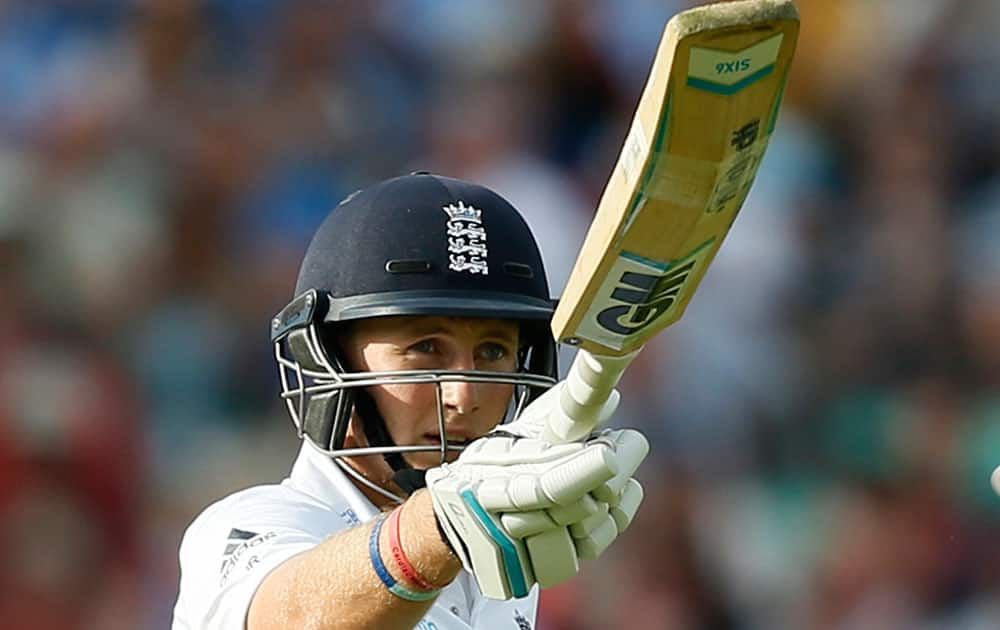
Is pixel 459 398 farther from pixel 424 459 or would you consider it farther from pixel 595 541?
pixel 595 541

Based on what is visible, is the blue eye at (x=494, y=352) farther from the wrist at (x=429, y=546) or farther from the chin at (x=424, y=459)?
the wrist at (x=429, y=546)

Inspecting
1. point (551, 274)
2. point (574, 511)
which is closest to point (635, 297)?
point (574, 511)

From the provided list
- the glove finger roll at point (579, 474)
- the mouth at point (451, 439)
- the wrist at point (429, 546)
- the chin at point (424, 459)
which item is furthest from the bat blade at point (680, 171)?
the chin at point (424, 459)

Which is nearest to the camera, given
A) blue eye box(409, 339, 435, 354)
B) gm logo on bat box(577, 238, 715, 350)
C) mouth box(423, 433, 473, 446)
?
gm logo on bat box(577, 238, 715, 350)

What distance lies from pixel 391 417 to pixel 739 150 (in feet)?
4.10

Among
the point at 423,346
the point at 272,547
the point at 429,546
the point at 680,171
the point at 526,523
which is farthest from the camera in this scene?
the point at 423,346

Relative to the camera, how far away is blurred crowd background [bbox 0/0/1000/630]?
4684 millimetres

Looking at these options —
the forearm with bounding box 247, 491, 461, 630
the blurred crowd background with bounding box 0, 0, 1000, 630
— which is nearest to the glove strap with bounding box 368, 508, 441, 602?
the forearm with bounding box 247, 491, 461, 630

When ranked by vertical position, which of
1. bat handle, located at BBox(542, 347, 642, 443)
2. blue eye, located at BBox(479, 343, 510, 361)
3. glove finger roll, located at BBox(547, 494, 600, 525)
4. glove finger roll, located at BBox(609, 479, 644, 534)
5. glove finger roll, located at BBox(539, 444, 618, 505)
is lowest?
blue eye, located at BBox(479, 343, 510, 361)

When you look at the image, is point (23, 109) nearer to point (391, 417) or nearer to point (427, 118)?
point (427, 118)

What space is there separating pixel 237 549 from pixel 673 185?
99 centimetres

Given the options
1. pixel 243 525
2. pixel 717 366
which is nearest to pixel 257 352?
pixel 717 366

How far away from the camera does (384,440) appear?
277cm

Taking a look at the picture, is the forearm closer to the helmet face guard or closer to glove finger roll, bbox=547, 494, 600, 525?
glove finger roll, bbox=547, 494, 600, 525
